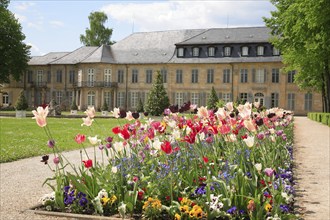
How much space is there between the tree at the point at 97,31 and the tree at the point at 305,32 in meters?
37.2

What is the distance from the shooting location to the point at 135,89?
48.2m

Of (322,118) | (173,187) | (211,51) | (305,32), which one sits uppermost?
(211,51)

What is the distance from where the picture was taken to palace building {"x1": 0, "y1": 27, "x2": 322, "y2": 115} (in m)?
43.2

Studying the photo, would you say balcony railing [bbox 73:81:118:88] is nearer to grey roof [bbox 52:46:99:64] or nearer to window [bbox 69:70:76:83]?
window [bbox 69:70:76:83]

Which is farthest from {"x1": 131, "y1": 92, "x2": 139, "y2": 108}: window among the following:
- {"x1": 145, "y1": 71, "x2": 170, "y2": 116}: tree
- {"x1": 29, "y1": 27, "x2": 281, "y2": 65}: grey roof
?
{"x1": 145, "y1": 71, "x2": 170, "y2": 116}: tree

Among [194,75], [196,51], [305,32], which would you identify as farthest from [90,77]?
[305,32]

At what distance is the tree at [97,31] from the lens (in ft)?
201

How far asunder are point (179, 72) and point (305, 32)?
24.9m

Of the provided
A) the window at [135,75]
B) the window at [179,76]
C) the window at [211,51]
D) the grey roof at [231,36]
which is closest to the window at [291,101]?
the grey roof at [231,36]

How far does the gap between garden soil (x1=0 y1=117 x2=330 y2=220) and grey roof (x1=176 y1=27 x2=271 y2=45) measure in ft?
108

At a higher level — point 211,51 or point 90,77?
point 211,51

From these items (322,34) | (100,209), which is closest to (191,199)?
(100,209)

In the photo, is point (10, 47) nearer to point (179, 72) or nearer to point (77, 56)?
point (77, 56)

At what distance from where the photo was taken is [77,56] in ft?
169
